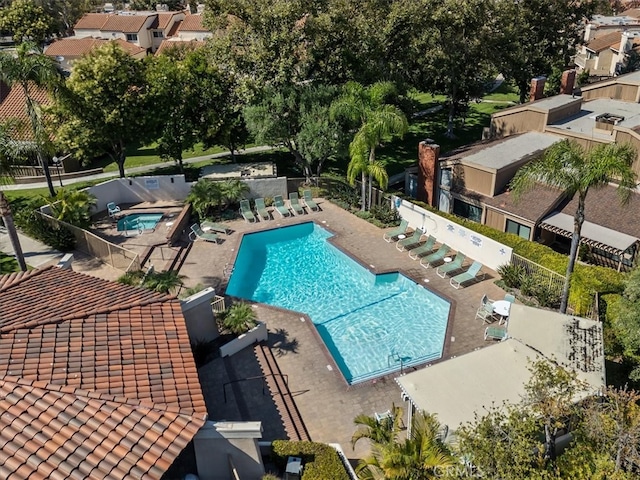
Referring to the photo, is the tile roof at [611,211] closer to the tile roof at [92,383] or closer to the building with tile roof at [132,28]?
the tile roof at [92,383]

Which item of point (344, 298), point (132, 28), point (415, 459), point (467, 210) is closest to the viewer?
point (415, 459)

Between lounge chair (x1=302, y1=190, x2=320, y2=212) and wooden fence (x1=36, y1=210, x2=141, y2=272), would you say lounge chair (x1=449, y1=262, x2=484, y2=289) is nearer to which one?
lounge chair (x1=302, y1=190, x2=320, y2=212)

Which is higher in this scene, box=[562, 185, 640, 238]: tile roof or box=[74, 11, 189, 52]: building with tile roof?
box=[74, 11, 189, 52]: building with tile roof

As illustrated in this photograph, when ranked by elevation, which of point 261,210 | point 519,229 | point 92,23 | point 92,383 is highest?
point 92,23

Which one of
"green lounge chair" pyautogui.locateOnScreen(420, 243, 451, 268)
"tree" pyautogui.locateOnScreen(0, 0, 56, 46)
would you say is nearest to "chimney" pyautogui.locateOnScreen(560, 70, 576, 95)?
"green lounge chair" pyautogui.locateOnScreen(420, 243, 451, 268)

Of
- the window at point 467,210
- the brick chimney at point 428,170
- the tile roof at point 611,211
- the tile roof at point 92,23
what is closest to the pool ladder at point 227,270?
the brick chimney at point 428,170

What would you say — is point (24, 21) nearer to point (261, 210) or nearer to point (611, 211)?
point (261, 210)

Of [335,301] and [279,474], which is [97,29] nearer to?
[335,301]

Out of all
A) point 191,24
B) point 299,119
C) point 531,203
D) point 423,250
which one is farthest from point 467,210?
point 191,24
